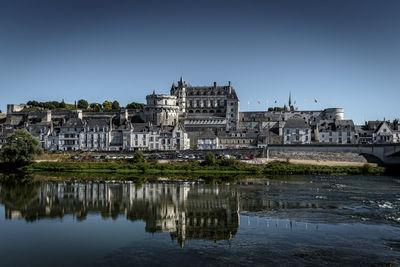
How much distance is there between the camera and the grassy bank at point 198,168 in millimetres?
52344

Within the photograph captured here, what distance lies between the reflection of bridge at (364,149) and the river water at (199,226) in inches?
881

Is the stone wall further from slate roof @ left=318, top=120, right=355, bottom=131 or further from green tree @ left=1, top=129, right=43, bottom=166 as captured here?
green tree @ left=1, top=129, right=43, bottom=166

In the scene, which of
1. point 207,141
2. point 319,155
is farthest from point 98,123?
point 319,155

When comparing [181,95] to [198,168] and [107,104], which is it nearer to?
[107,104]

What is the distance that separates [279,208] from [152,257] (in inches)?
494

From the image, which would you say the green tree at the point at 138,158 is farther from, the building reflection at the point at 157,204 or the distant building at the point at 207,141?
the building reflection at the point at 157,204

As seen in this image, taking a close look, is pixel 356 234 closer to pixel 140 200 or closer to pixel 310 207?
pixel 310 207

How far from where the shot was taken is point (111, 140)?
72812mm

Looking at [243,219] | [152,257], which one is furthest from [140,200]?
[152,257]

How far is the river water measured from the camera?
16.2 meters

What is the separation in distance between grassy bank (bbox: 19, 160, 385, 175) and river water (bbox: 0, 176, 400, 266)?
16847mm

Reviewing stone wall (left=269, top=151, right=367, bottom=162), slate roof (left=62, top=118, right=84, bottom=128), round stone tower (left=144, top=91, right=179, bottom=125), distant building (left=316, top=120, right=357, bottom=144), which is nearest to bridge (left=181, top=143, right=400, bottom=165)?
stone wall (left=269, top=151, right=367, bottom=162)

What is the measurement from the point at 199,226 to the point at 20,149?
40.0 meters

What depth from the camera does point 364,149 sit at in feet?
195
